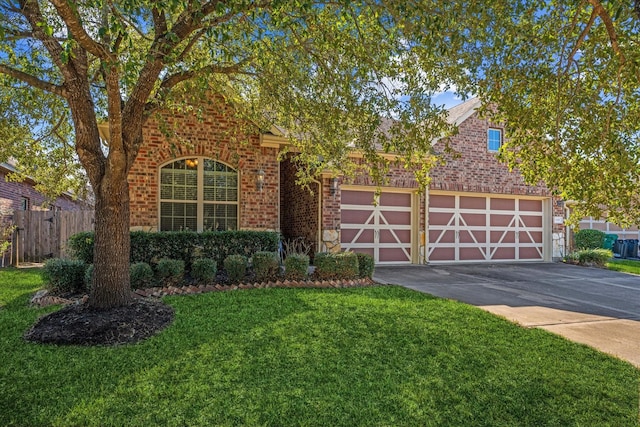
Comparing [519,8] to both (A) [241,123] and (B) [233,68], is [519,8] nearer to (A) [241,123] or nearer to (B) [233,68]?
(B) [233,68]

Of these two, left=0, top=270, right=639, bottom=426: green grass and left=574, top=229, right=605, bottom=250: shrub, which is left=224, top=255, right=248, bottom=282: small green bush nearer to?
left=0, top=270, right=639, bottom=426: green grass

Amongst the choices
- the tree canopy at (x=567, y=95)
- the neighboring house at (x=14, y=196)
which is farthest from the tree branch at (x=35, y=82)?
the neighboring house at (x=14, y=196)

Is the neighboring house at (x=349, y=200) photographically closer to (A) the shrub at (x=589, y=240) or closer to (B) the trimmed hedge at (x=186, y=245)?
(B) the trimmed hedge at (x=186, y=245)

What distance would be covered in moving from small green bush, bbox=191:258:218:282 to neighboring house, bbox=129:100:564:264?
1878mm

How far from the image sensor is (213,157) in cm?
948

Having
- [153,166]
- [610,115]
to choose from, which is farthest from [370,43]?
[153,166]

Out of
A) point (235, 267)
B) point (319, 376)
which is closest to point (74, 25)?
point (319, 376)

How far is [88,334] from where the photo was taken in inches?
182

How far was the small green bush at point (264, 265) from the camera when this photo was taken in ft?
26.1

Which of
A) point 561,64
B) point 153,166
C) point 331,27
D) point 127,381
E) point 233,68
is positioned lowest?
point 127,381

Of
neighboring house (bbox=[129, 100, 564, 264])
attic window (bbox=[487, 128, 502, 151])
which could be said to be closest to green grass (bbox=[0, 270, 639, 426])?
neighboring house (bbox=[129, 100, 564, 264])

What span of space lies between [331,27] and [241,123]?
3.71 metres

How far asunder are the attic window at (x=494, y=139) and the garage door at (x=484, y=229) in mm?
1738

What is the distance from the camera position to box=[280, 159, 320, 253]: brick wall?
443 inches
